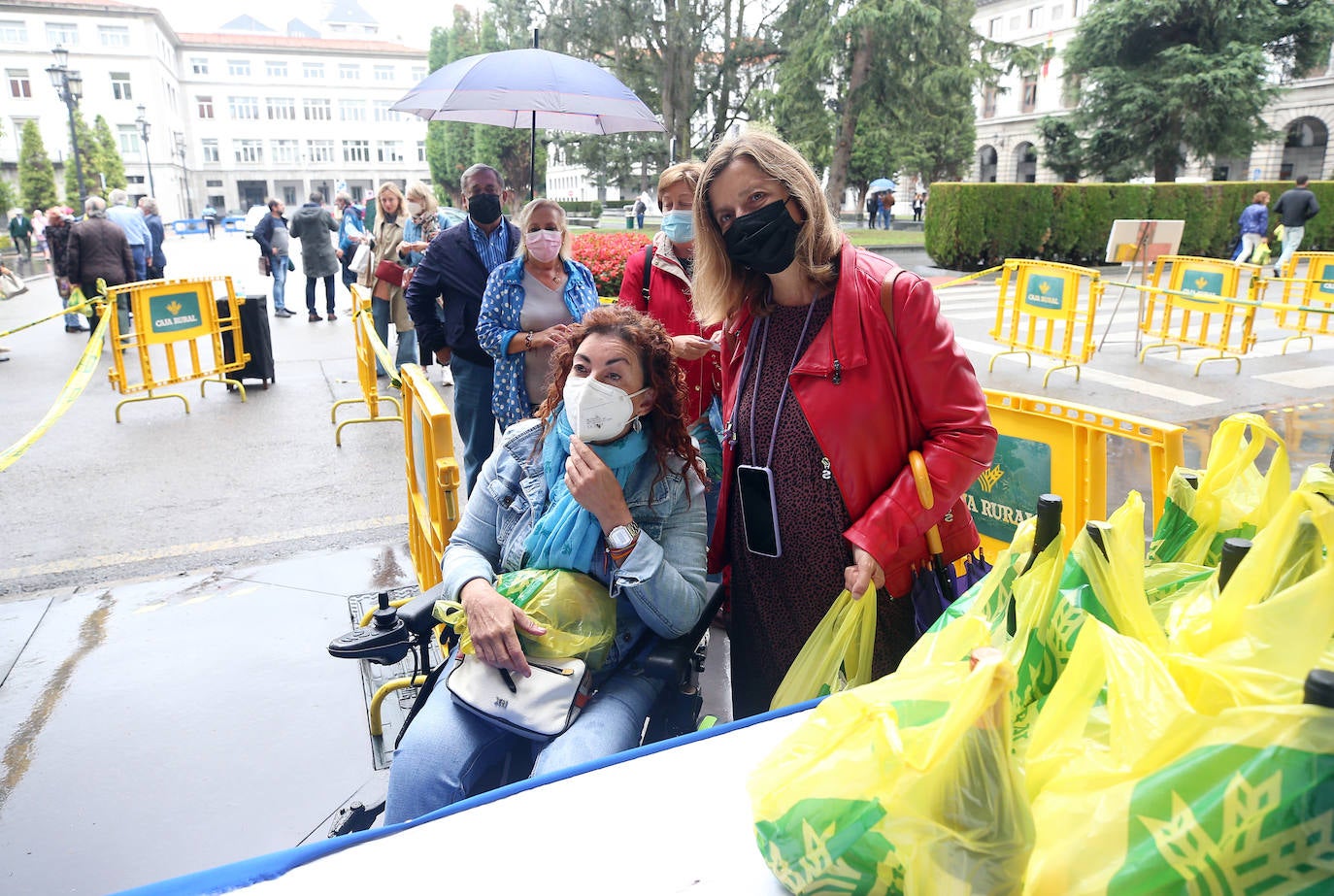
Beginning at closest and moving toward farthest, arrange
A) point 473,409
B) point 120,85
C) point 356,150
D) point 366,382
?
point 473,409
point 366,382
point 120,85
point 356,150

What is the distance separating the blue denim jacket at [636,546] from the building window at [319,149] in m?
96.7

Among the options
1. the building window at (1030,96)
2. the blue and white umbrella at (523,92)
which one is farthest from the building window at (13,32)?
the blue and white umbrella at (523,92)

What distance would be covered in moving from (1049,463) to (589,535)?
5.48 feet

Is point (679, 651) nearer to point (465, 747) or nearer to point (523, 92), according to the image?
point (465, 747)

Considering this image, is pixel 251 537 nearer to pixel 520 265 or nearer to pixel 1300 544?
pixel 520 265

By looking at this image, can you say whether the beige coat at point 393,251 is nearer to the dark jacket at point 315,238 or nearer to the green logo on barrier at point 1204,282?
the dark jacket at point 315,238

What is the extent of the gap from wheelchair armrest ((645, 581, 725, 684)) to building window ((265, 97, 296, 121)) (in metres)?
98.2

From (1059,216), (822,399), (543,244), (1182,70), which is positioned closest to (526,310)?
(543,244)

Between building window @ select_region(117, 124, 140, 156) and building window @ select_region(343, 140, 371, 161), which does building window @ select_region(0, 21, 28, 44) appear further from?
building window @ select_region(343, 140, 371, 161)

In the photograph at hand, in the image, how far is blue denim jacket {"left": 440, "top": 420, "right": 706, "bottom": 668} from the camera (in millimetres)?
2152

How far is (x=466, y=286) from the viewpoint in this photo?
482 centimetres

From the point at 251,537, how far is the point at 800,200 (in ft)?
14.7

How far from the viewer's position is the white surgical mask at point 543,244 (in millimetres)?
4262

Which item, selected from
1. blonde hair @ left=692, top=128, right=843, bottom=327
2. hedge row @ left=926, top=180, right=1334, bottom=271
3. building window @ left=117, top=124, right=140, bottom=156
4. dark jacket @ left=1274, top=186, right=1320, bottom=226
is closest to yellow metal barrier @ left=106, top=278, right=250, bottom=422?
blonde hair @ left=692, top=128, right=843, bottom=327
